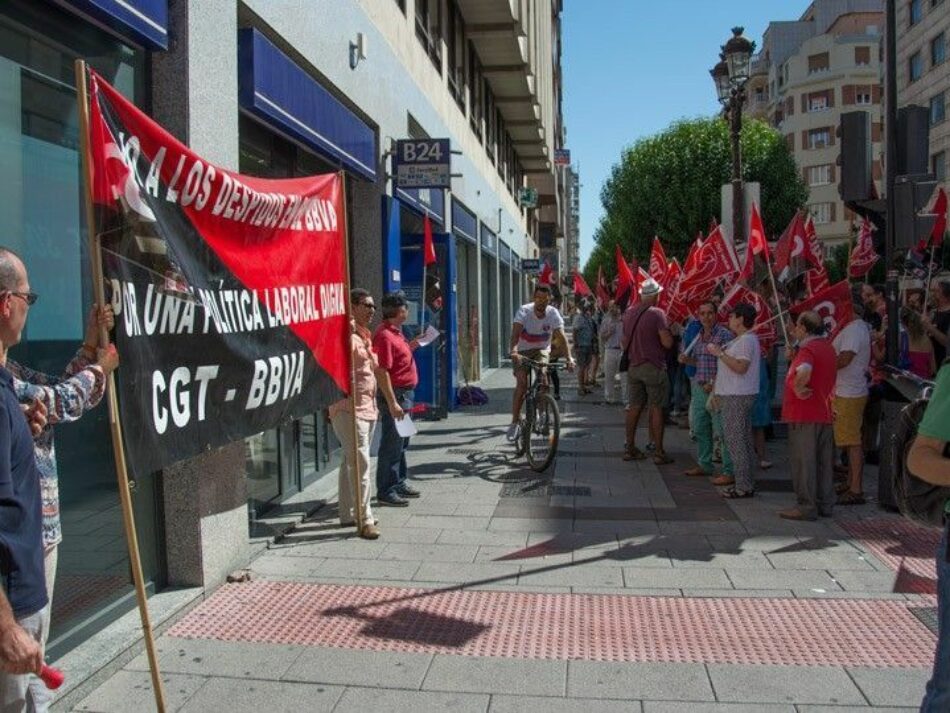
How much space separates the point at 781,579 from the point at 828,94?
72.3m

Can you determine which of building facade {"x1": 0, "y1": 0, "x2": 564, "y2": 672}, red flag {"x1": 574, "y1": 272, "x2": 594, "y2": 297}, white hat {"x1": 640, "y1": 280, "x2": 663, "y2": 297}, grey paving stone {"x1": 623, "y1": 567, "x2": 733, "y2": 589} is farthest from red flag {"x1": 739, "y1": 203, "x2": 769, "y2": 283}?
red flag {"x1": 574, "y1": 272, "x2": 594, "y2": 297}

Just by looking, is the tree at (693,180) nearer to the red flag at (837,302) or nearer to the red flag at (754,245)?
the red flag at (754,245)

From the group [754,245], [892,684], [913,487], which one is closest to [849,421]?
[754,245]

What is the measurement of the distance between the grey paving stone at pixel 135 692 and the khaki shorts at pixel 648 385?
6.13 m

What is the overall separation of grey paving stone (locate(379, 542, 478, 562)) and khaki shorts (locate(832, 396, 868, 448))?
3.59 meters

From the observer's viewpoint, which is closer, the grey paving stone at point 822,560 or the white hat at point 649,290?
the grey paving stone at point 822,560

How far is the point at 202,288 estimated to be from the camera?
13.5 ft

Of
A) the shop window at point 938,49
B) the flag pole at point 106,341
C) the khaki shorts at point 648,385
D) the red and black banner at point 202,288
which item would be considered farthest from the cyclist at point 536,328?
the shop window at point 938,49

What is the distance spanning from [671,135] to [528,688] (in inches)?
1307

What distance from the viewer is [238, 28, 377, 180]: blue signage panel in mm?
6508

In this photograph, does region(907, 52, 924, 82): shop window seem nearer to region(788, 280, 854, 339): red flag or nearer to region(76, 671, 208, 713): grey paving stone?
region(788, 280, 854, 339): red flag

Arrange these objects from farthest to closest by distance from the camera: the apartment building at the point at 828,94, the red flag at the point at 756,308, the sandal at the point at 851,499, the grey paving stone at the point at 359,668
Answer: the apartment building at the point at 828,94 → the red flag at the point at 756,308 → the sandal at the point at 851,499 → the grey paving stone at the point at 359,668

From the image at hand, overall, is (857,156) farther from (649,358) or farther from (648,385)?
(648,385)

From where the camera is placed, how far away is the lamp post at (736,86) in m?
13.2
